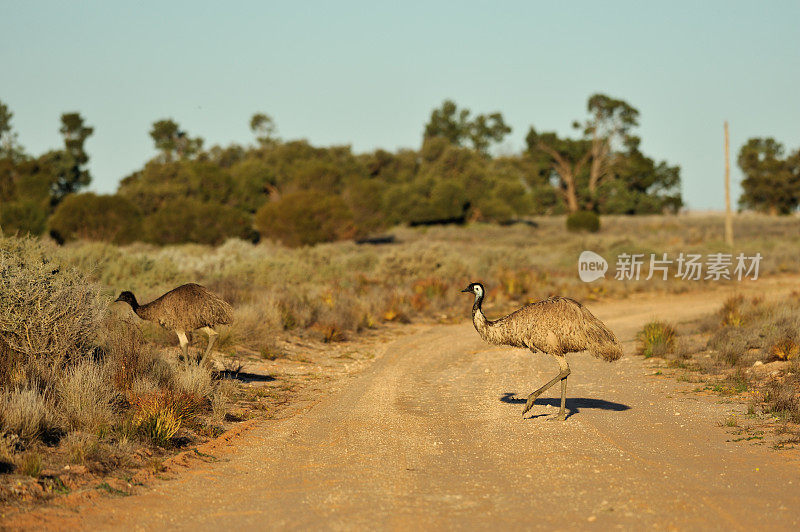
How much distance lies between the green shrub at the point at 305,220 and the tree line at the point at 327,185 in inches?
3.3

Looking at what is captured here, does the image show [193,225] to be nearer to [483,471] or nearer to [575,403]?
[575,403]

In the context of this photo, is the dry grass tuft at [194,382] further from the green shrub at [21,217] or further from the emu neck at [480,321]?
the green shrub at [21,217]

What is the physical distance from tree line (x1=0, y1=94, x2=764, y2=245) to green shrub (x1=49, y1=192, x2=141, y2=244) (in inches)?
2.9

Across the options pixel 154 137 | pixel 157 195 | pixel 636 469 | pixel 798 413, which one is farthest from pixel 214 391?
pixel 154 137

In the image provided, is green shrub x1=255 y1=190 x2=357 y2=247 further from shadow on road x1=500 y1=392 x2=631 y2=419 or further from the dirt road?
shadow on road x1=500 y1=392 x2=631 y2=419

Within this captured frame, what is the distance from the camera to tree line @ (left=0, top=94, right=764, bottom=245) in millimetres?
46781

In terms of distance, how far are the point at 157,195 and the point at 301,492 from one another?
56864 mm

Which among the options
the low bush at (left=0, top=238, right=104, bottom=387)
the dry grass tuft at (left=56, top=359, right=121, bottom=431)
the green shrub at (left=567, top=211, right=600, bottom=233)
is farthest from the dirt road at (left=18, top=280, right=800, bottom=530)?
the green shrub at (left=567, top=211, right=600, bottom=233)

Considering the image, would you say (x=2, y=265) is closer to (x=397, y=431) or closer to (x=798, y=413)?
(x=397, y=431)

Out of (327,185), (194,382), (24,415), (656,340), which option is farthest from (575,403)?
(327,185)

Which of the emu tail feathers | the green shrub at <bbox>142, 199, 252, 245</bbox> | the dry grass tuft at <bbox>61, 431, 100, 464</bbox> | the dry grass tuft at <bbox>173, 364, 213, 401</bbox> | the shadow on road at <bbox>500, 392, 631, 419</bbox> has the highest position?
the green shrub at <bbox>142, 199, 252, 245</bbox>

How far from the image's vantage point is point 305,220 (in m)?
47.2

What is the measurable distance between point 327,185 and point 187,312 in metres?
53.1

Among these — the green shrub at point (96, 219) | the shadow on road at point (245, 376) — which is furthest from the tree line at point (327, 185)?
the shadow on road at point (245, 376)
